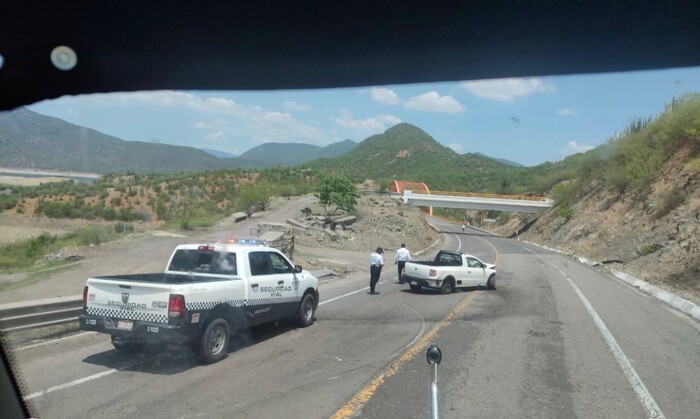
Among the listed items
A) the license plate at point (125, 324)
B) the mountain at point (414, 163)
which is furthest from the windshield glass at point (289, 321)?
the mountain at point (414, 163)

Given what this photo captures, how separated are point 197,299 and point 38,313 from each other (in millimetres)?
2928

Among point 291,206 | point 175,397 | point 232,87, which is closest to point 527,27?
point 232,87

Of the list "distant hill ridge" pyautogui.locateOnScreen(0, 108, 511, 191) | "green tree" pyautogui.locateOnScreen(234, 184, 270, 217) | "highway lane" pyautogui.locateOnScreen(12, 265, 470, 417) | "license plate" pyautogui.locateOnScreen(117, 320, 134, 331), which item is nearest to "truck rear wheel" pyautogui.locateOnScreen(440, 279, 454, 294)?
"highway lane" pyautogui.locateOnScreen(12, 265, 470, 417)

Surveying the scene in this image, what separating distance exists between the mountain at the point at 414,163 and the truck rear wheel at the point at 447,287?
12.9 meters

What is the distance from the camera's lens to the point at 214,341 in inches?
366

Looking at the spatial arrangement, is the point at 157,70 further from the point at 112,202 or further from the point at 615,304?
the point at 112,202

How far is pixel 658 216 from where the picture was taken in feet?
124

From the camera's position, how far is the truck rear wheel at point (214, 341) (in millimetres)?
8945

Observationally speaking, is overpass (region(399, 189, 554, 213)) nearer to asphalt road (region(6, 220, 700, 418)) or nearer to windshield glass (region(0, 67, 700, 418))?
windshield glass (region(0, 67, 700, 418))

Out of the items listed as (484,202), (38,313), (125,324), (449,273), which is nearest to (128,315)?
(125,324)

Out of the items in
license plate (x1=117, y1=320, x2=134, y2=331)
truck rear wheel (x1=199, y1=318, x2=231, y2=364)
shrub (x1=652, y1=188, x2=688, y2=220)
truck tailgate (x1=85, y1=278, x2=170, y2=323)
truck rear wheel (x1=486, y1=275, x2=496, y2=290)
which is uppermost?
shrub (x1=652, y1=188, x2=688, y2=220)

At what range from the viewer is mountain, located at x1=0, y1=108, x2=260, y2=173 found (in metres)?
9.59

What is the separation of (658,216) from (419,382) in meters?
35.0

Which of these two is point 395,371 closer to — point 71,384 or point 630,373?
point 630,373
